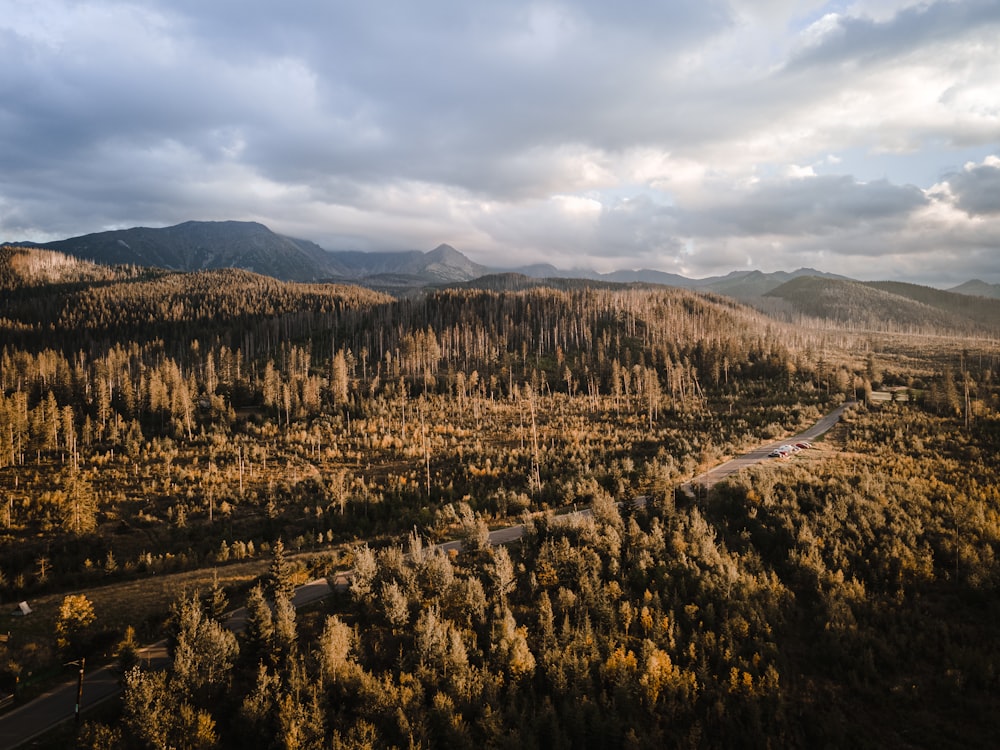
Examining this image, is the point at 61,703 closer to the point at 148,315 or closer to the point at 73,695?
the point at 73,695

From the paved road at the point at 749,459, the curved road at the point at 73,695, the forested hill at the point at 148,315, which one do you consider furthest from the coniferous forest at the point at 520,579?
the forested hill at the point at 148,315

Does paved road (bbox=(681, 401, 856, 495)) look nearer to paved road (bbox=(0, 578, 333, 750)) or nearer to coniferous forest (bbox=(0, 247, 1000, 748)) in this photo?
coniferous forest (bbox=(0, 247, 1000, 748))

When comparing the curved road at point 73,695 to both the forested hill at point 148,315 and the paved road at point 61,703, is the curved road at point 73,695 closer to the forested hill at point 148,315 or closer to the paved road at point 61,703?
the paved road at point 61,703

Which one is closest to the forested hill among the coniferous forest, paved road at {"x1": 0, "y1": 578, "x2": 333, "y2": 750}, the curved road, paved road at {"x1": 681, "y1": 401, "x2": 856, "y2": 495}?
the coniferous forest

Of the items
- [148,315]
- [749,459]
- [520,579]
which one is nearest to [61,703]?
[520,579]

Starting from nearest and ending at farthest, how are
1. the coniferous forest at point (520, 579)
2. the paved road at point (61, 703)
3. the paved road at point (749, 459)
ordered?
the paved road at point (61, 703), the coniferous forest at point (520, 579), the paved road at point (749, 459)

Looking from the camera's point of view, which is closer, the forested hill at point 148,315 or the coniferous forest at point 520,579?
the coniferous forest at point 520,579

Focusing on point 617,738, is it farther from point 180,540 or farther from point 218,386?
point 218,386
